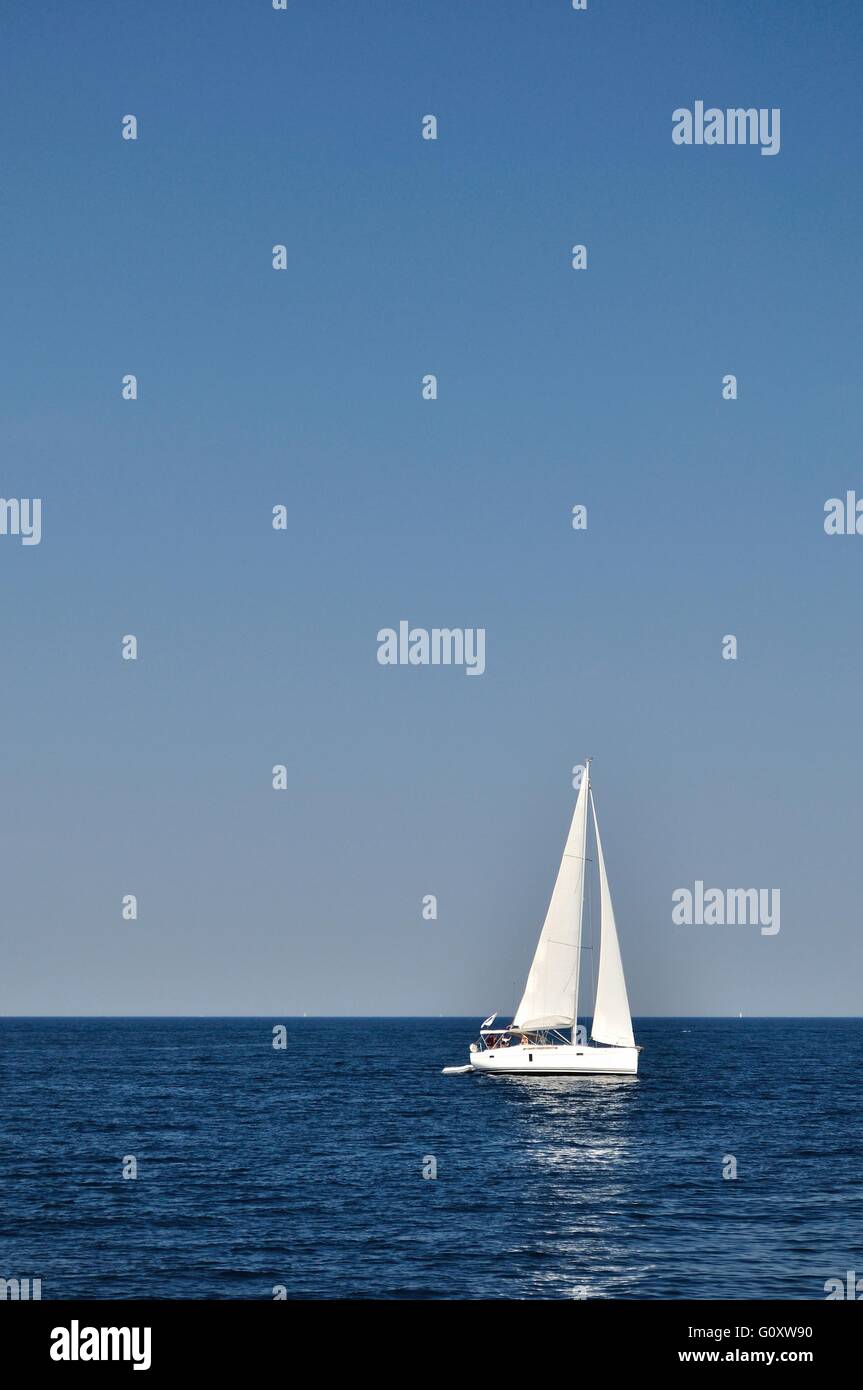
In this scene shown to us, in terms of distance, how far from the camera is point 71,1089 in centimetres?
9412

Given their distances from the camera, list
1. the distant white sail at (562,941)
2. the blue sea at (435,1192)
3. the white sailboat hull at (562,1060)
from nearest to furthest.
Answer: the blue sea at (435,1192), the white sailboat hull at (562,1060), the distant white sail at (562,941)

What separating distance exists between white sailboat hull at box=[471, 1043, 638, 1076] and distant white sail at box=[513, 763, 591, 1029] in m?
3.84

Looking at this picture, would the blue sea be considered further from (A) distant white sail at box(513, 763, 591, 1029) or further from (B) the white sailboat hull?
(A) distant white sail at box(513, 763, 591, 1029)

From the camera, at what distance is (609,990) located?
88.0 m

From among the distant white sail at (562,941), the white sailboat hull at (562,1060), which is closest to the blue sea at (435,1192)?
the white sailboat hull at (562,1060)

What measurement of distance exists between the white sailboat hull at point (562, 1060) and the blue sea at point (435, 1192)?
137 centimetres

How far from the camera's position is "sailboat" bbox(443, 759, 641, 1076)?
86.9m

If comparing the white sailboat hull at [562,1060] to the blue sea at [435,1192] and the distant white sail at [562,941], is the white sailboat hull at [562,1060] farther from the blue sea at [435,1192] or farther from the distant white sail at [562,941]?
the distant white sail at [562,941]

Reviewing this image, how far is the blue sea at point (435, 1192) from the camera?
32.8 meters

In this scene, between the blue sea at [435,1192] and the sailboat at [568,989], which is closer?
the blue sea at [435,1192]

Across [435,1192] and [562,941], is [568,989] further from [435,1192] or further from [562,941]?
[435,1192]

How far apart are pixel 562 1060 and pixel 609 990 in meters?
5.75
